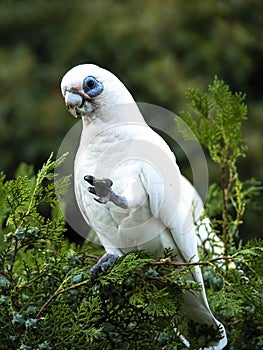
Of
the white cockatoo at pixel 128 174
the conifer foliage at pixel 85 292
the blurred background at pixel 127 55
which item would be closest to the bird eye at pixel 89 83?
the white cockatoo at pixel 128 174

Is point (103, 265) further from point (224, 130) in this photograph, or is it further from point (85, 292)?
point (224, 130)

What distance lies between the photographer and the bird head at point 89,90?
81cm

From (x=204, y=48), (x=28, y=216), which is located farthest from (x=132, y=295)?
(x=204, y=48)

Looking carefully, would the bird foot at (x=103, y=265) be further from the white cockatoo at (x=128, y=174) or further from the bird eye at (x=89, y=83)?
the bird eye at (x=89, y=83)

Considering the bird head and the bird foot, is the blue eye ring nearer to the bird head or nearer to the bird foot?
the bird head

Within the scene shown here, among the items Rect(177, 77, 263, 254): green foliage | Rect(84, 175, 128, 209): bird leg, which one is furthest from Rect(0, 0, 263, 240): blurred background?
Rect(84, 175, 128, 209): bird leg

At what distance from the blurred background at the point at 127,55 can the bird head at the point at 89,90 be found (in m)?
1.45

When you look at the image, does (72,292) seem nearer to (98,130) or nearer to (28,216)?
(28,216)

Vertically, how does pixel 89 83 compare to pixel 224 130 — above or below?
above

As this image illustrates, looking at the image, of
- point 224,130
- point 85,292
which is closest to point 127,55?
point 224,130

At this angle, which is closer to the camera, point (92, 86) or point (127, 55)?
point (92, 86)

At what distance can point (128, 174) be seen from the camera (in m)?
0.82

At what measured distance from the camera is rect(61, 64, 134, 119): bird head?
81cm

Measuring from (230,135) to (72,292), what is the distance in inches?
12.8
